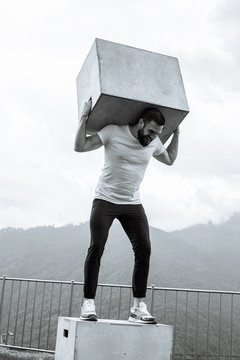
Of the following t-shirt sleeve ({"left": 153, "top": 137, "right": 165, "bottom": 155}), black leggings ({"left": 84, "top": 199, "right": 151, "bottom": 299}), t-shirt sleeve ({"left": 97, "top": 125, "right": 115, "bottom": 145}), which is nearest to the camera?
black leggings ({"left": 84, "top": 199, "right": 151, "bottom": 299})

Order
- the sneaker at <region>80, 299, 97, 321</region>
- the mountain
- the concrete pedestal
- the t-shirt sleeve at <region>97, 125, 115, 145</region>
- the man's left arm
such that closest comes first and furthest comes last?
the concrete pedestal, the sneaker at <region>80, 299, 97, 321</region>, the t-shirt sleeve at <region>97, 125, 115, 145</region>, the man's left arm, the mountain

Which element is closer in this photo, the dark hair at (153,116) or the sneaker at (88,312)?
the sneaker at (88,312)

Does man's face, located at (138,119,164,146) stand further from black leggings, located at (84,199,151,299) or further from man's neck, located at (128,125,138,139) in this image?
black leggings, located at (84,199,151,299)

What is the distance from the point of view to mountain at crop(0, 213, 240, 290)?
1700 inches

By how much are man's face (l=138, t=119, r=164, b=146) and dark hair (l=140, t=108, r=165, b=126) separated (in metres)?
0.02

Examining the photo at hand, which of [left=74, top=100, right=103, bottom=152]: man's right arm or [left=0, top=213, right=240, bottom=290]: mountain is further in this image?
[left=0, top=213, right=240, bottom=290]: mountain

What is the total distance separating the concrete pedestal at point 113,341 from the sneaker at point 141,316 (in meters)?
0.10

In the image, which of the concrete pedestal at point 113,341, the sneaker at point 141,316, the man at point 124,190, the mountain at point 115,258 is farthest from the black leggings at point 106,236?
the mountain at point 115,258

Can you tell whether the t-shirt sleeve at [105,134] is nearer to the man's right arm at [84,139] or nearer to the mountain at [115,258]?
the man's right arm at [84,139]

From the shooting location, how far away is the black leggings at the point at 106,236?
11.3 feet

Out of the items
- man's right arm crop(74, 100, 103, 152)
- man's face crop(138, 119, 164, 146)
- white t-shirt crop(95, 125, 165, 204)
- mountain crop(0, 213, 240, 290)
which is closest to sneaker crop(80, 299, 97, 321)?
white t-shirt crop(95, 125, 165, 204)

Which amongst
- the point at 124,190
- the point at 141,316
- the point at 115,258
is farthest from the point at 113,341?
the point at 115,258

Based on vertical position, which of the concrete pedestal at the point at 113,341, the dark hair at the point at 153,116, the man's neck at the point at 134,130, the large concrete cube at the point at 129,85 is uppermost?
the large concrete cube at the point at 129,85

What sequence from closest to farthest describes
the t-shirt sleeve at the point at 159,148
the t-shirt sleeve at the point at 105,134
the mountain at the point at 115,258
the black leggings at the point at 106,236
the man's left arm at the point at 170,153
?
the black leggings at the point at 106,236 → the t-shirt sleeve at the point at 105,134 → the t-shirt sleeve at the point at 159,148 → the man's left arm at the point at 170,153 → the mountain at the point at 115,258
